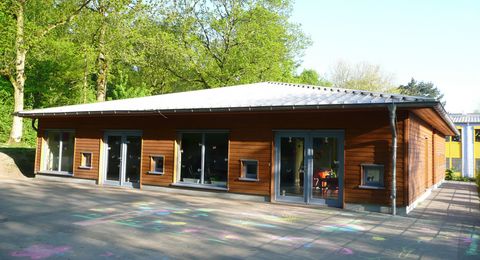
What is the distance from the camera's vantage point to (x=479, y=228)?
26.2 feet

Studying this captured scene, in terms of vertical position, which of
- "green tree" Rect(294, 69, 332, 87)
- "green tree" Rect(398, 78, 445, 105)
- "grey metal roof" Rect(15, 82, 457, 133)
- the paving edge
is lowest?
the paving edge

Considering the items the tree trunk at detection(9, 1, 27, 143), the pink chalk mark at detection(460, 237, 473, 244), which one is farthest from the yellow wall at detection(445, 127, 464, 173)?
the tree trunk at detection(9, 1, 27, 143)

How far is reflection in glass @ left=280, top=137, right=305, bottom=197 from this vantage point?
10.8 metres

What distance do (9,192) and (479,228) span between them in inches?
459

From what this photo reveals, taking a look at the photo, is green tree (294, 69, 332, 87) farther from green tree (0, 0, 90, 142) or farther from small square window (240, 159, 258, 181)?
small square window (240, 159, 258, 181)

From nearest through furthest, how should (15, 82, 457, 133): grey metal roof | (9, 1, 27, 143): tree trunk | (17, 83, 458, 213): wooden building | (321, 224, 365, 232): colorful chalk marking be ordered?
(321, 224, 365, 232): colorful chalk marking → (15, 82, 457, 133): grey metal roof → (17, 83, 458, 213): wooden building → (9, 1, 27, 143): tree trunk

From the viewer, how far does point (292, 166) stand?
10.9m

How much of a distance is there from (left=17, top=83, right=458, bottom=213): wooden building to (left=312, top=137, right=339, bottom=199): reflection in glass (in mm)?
26

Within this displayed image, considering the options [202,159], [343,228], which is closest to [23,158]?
[202,159]

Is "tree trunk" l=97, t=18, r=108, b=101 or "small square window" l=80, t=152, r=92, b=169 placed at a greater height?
"tree trunk" l=97, t=18, r=108, b=101

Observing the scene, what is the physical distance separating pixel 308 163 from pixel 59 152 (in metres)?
9.98

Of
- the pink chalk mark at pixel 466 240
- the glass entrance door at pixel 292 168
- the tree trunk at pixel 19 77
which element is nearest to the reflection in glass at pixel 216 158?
the glass entrance door at pixel 292 168

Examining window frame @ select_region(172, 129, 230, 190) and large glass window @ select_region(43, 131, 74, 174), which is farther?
large glass window @ select_region(43, 131, 74, 174)

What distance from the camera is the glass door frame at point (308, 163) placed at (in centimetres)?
1023
